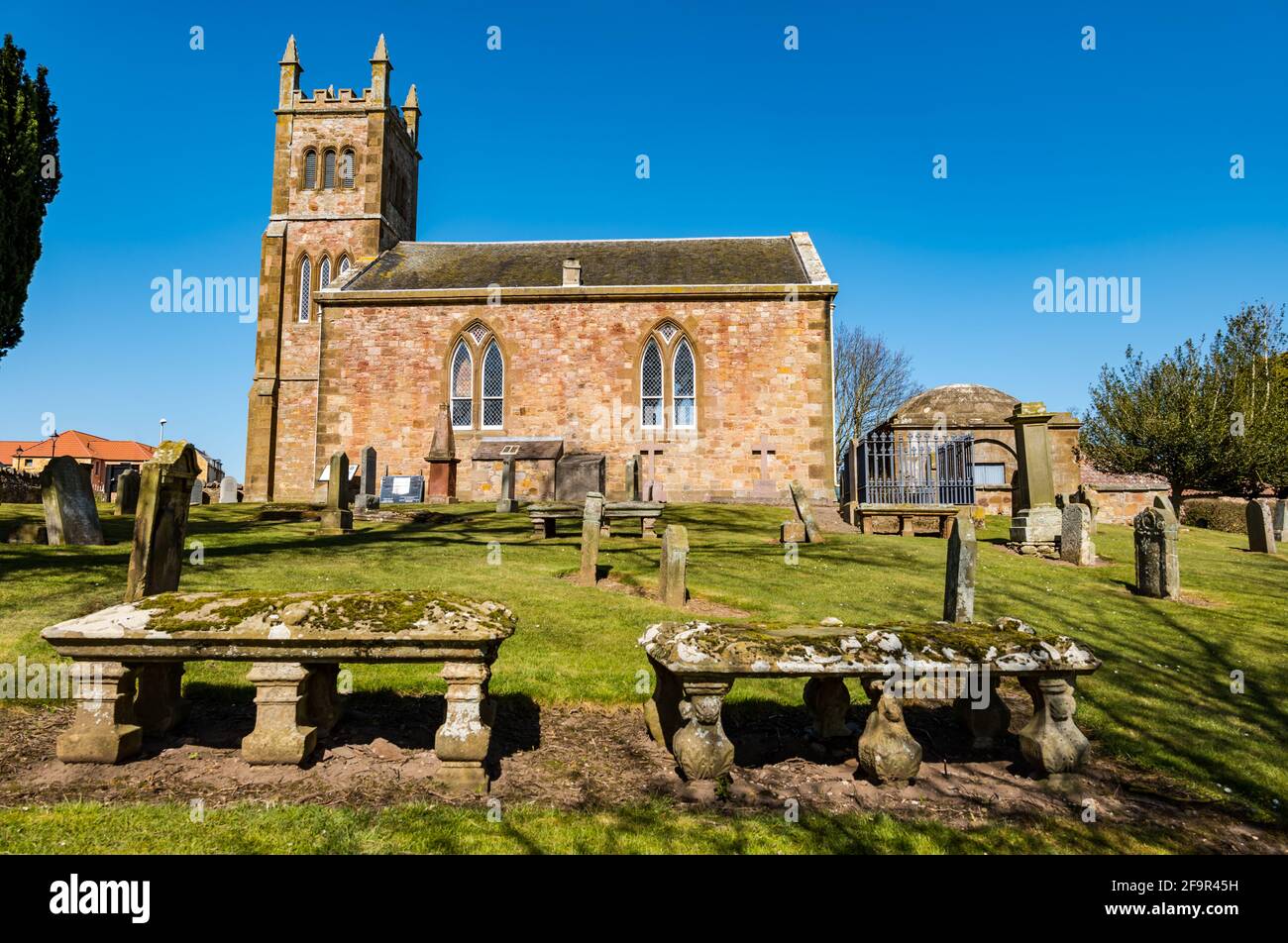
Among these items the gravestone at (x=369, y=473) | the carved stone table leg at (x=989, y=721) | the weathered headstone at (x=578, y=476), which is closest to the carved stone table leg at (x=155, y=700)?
the carved stone table leg at (x=989, y=721)

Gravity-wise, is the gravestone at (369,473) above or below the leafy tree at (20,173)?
below

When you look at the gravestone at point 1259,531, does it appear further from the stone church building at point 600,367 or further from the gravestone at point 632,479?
the gravestone at point 632,479

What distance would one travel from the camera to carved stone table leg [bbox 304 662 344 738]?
5.44 meters

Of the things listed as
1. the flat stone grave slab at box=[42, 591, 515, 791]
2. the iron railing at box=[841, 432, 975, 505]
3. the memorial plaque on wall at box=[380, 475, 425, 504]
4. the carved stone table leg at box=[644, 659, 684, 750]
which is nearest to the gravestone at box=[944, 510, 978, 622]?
the carved stone table leg at box=[644, 659, 684, 750]

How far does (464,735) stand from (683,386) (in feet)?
74.6

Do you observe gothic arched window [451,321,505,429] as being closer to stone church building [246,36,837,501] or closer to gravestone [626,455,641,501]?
stone church building [246,36,837,501]

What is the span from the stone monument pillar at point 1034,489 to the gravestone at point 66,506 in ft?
58.5

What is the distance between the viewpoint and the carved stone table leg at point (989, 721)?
227 inches

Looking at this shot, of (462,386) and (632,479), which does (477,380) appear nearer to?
(462,386)

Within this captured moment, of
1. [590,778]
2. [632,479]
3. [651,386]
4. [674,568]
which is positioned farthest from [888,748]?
[651,386]

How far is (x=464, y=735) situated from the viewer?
188 inches

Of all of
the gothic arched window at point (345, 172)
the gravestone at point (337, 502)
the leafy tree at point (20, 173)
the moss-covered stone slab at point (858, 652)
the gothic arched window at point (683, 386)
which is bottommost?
the moss-covered stone slab at point (858, 652)

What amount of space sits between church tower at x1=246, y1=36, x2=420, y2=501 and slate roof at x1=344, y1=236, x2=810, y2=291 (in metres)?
2.50
